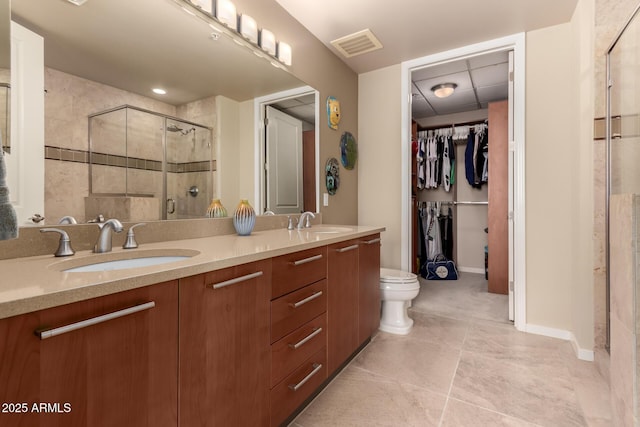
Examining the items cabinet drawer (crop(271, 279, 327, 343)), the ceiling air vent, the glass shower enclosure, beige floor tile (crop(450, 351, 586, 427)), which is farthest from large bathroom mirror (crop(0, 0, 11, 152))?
beige floor tile (crop(450, 351, 586, 427))

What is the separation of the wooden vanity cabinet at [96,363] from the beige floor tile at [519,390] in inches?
59.9

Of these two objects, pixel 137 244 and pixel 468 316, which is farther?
pixel 468 316

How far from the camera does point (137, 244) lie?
1.28 metres

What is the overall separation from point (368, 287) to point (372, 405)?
730mm

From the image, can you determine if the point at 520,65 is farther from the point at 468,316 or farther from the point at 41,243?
the point at 41,243

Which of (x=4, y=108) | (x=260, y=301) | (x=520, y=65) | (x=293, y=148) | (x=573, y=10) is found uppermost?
(x=573, y=10)

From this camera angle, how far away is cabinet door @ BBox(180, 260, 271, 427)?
2.94 feet

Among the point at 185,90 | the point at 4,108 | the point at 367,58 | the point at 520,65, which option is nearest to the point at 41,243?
the point at 4,108

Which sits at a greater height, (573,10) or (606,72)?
(573,10)

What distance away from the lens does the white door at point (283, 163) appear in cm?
212

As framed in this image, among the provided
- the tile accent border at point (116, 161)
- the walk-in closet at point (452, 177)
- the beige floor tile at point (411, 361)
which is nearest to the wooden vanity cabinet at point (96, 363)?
the tile accent border at point (116, 161)

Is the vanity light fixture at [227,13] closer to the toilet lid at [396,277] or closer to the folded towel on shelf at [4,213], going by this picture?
the folded towel on shelf at [4,213]

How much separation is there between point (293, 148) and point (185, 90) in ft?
3.17

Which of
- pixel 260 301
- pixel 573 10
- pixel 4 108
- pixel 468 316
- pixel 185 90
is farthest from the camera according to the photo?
pixel 468 316
